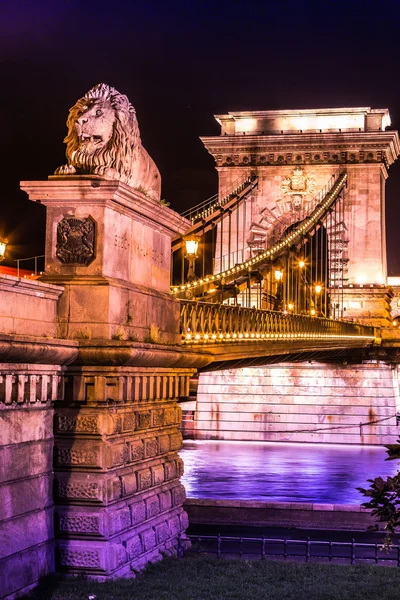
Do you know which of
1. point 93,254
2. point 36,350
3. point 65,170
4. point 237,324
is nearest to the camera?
point 36,350

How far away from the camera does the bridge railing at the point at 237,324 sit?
21750 mm

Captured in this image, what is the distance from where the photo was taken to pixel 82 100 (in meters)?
15.2

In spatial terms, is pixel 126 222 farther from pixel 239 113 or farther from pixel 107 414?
pixel 239 113

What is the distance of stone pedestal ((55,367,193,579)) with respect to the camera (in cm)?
1362

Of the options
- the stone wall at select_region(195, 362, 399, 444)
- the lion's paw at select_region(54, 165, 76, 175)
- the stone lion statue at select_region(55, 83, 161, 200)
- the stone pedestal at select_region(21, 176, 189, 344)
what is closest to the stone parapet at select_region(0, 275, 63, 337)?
the stone pedestal at select_region(21, 176, 189, 344)

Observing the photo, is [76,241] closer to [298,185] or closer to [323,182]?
[298,185]

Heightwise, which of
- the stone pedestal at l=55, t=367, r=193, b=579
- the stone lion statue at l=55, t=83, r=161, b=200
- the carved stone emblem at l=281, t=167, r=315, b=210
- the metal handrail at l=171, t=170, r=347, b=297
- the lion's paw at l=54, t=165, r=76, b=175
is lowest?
the stone pedestal at l=55, t=367, r=193, b=579

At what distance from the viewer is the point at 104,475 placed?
13773 millimetres

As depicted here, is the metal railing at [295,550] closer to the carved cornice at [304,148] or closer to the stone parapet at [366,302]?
the stone parapet at [366,302]

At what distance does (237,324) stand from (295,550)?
22.3 feet

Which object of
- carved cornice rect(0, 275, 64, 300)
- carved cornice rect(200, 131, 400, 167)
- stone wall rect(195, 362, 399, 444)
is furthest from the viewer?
carved cornice rect(200, 131, 400, 167)

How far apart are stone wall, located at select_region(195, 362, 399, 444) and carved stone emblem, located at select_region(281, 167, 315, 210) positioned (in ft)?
57.9

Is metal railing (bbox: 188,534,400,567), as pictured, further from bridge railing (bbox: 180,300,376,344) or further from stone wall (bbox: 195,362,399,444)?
stone wall (bbox: 195,362,399,444)

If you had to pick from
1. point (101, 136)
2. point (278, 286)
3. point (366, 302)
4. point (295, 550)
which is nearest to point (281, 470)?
point (295, 550)
